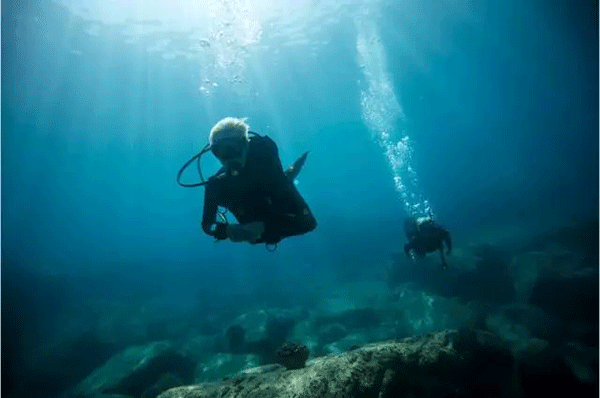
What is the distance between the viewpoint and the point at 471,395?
494 cm

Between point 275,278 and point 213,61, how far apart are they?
1966cm

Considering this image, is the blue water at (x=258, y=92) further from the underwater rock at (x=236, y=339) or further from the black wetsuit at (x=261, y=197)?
the black wetsuit at (x=261, y=197)

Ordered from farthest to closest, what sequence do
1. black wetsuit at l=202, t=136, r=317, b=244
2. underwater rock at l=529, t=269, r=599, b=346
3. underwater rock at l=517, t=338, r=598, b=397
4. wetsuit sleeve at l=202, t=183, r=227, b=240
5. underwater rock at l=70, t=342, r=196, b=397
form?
1. underwater rock at l=70, t=342, r=196, b=397
2. underwater rock at l=529, t=269, r=599, b=346
3. underwater rock at l=517, t=338, r=598, b=397
4. wetsuit sleeve at l=202, t=183, r=227, b=240
5. black wetsuit at l=202, t=136, r=317, b=244

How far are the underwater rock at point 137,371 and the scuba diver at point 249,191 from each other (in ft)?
31.6

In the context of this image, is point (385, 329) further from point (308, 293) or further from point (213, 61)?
point (213, 61)

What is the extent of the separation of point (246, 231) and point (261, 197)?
1.38 feet

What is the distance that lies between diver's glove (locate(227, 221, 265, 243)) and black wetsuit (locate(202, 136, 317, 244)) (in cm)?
22

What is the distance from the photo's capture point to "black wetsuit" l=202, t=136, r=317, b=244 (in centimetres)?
391

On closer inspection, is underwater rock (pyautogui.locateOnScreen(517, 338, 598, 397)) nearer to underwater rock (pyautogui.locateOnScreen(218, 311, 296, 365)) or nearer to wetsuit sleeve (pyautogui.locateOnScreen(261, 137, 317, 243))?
wetsuit sleeve (pyautogui.locateOnScreen(261, 137, 317, 243))

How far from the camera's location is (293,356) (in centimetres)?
582

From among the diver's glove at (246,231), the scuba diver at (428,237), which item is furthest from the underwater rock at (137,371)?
the diver's glove at (246,231)

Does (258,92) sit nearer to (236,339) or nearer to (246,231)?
(236,339)

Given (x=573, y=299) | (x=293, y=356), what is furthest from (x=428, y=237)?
(x=573, y=299)

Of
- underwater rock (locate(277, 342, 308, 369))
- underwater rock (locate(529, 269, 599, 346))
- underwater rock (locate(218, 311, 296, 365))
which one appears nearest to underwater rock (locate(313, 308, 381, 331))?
underwater rock (locate(218, 311, 296, 365))
